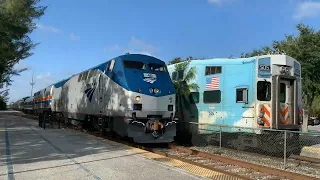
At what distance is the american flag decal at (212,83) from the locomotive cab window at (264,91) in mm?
1967

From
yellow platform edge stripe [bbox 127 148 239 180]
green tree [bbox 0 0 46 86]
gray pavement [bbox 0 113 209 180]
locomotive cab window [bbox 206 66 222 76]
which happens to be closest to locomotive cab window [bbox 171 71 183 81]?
locomotive cab window [bbox 206 66 222 76]

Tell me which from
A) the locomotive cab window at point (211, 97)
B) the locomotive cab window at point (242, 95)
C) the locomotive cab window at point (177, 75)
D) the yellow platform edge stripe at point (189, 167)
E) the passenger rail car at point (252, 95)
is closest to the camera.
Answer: the yellow platform edge stripe at point (189, 167)

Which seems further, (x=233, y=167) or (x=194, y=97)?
(x=194, y=97)

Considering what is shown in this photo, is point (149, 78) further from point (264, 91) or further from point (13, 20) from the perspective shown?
point (13, 20)

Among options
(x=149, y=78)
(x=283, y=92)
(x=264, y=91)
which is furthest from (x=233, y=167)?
(x=149, y=78)

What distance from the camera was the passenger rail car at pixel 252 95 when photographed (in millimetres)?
13164

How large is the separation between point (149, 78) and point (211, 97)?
2647 millimetres

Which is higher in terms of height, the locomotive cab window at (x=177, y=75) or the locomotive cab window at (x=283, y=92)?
the locomotive cab window at (x=177, y=75)

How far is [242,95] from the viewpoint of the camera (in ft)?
44.5

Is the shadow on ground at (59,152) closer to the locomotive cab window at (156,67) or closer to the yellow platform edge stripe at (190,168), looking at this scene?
the yellow platform edge stripe at (190,168)

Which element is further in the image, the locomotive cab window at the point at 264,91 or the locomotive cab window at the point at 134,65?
the locomotive cab window at the point at 134,65

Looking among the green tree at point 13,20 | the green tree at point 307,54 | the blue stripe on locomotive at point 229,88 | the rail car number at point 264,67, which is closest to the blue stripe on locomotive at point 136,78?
the blue stripe on locomotive at point 229,88

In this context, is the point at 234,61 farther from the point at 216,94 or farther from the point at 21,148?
the point at 21,148

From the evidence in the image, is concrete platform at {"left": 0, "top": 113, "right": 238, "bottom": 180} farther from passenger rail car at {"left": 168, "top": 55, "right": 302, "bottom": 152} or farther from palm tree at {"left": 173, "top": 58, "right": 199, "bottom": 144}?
palm tree at {"left": 173, "top": 58, "right": 199, "bottom": 144}
